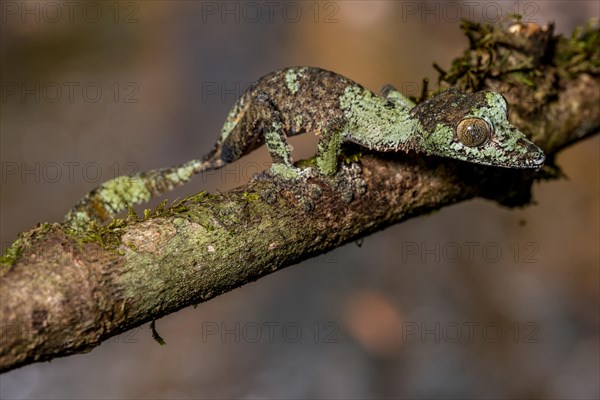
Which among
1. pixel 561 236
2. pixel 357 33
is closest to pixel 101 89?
pixel 357 33

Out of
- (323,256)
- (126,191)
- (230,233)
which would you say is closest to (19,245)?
(230,233)

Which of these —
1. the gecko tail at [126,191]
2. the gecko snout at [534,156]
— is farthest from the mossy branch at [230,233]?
the gecko tail at [126,191]

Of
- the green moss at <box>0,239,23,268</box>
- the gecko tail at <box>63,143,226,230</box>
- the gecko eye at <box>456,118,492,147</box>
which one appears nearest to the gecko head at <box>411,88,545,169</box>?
the gecko eye at <box>456,118,492,147</box>

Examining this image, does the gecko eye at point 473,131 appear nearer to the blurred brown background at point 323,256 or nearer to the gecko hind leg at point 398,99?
the gecko hind leg at point 398,99

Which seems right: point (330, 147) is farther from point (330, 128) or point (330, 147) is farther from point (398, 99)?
point (398, 99)

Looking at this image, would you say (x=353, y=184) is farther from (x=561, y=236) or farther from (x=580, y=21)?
(x=580, y=21)

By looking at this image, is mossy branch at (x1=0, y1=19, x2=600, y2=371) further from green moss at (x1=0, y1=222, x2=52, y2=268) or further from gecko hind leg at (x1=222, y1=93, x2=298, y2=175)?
gecko hind leg at (x1=222, y1=93, x2=298, y2=175)
